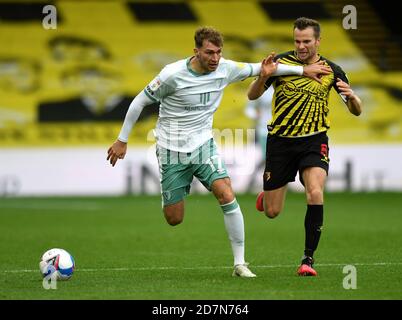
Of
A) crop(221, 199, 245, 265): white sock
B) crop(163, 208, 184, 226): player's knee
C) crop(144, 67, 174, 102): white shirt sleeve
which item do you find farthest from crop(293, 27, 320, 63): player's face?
crop(163, 208, 184, 226): player's knee

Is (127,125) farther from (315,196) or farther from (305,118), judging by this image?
(315,196)

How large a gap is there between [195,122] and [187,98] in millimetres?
270

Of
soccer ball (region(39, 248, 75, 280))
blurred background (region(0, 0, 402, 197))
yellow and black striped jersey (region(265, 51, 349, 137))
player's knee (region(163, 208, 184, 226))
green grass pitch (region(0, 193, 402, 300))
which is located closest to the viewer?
green grass pitch (region(0, 193, 402, 300))

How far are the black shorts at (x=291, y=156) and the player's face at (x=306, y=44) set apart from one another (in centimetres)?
78

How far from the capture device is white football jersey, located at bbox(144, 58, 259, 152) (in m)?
9.62

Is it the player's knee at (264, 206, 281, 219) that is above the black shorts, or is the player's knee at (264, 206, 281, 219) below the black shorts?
below

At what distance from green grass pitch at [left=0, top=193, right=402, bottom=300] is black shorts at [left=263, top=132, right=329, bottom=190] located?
93 centimetres

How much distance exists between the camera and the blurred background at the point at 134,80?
27.1 metres

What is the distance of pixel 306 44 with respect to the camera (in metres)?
9.85

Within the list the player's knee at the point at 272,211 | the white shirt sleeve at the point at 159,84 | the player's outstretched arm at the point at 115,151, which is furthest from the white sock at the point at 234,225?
the white shirt sleeve at the point at 159,84

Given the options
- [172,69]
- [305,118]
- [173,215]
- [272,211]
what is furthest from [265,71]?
[173,215]

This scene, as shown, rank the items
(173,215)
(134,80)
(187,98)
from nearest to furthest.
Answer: (187,98) → (173,215) → (134,80)

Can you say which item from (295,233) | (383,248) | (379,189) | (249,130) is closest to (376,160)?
(379,189)
